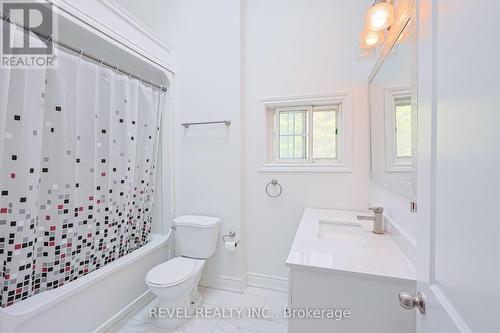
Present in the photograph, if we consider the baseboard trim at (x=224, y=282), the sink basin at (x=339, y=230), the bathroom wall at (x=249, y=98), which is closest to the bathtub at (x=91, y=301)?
the baseboard trim at (x=224, y=282)

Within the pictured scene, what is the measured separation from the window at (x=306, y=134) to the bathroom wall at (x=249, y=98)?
0.19 metres

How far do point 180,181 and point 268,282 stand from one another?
1336mm

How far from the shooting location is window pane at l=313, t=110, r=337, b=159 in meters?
2.13

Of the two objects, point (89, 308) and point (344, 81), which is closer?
point (89, 308)

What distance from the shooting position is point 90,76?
1.57 metres

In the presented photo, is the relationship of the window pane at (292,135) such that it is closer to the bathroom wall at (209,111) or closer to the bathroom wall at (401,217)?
the bathroom wall at (209,111)

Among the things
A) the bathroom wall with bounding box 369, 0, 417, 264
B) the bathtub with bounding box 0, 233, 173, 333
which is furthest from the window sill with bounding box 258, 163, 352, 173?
the bathtub with bounding box 0, 233, 173, 333

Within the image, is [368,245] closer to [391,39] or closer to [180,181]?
[391,39]

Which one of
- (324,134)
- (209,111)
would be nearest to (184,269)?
(209,111)

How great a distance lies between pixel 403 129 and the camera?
3.70ft

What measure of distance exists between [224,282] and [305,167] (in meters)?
1.36

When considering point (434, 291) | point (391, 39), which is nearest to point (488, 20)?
point (434, 291)

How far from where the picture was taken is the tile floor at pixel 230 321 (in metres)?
1.64

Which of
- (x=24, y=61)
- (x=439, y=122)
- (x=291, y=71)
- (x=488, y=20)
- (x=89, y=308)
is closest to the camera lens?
(x=488, y=20)
